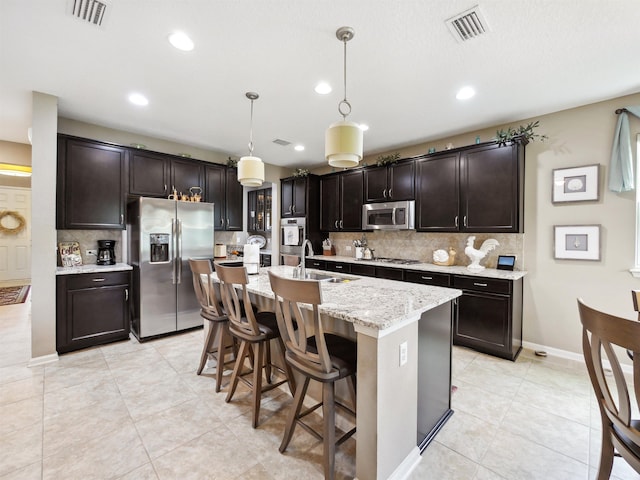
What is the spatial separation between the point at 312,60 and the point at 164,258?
303 cm

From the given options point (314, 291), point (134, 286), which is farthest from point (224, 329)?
point (134, 286)

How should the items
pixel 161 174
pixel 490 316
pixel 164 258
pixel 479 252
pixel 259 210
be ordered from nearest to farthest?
pixel 490 316, pixel 479 252, pixel 164 258, pixel 161 174, pixel 259 210

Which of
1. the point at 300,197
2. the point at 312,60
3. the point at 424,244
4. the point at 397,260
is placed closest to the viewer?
the point at 312,60

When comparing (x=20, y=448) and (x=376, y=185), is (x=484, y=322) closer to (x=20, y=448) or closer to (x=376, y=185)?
(x=376, y=185)

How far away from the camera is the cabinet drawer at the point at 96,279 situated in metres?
3.33

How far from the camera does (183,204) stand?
4.01 m

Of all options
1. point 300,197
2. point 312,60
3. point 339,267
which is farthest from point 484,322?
point 300,197

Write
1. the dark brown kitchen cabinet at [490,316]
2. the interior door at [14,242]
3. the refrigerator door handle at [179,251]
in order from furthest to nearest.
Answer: the interior door at [14,242]
the refrigerator door handle at [179,251]
the dark brown kitchen cabinet at [490,316]

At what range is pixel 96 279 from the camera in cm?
352

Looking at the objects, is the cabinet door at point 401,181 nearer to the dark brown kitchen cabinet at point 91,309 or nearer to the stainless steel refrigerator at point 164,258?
the stainless steel refrigerator at point 164,258

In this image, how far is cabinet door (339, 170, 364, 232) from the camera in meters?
4.93

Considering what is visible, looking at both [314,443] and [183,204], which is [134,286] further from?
[314,443]

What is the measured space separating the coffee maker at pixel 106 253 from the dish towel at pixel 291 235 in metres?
2.82

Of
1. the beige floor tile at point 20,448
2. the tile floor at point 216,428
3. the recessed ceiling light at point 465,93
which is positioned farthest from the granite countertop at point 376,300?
the recessed ceiling light at point 465,93
